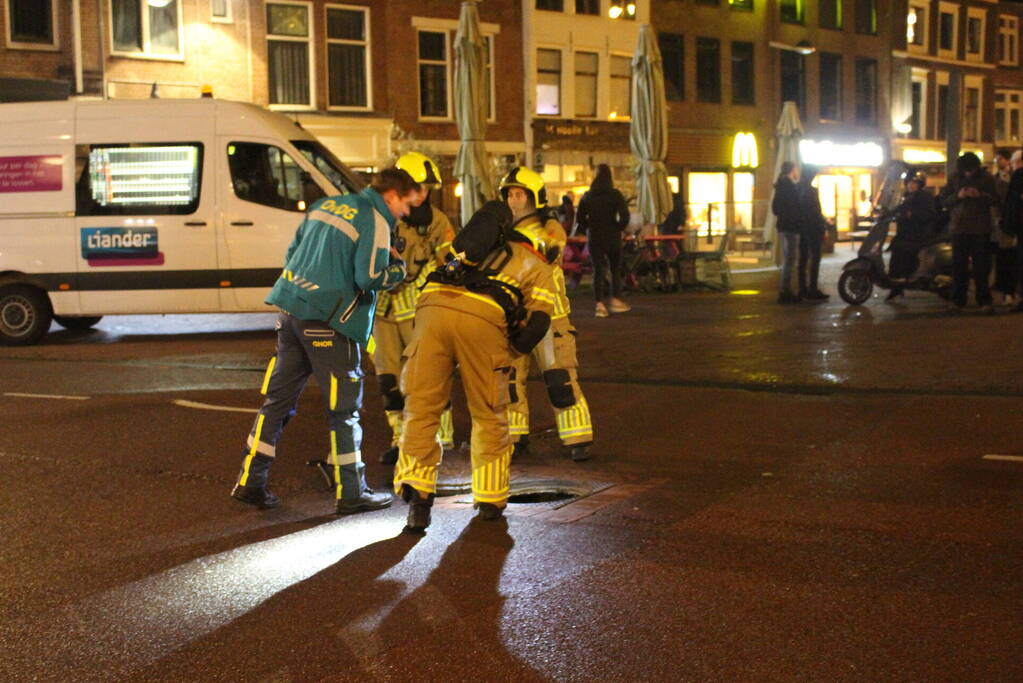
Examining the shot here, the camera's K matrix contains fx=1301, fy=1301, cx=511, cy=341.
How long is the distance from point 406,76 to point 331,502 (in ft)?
88.1

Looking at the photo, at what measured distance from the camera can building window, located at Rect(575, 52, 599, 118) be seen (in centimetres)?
3791

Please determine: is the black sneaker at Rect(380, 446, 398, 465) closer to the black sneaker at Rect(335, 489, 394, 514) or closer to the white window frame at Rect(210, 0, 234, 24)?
the black sneaker at Rect(335, 489, 394, 514)

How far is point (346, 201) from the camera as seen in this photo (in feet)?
21.8

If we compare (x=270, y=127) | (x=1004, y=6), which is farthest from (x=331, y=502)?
(x=1004, y=6)

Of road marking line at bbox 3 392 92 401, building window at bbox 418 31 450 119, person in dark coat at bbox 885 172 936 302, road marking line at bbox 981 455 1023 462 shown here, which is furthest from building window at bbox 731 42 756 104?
road marking line at bbox 981 455 1023 462

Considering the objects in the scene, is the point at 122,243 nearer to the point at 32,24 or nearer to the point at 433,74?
the point at 32,24

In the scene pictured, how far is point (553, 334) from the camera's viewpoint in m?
7.74

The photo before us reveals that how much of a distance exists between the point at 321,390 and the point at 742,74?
126ft

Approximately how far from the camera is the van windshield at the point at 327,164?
15.7 m

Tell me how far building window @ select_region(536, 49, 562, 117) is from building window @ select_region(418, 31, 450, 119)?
149 inches

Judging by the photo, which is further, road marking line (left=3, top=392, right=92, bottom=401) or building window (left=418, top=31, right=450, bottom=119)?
building window (left=418, top=31, right=450, bottom=119)

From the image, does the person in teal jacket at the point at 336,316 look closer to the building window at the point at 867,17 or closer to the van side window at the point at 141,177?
the van side window at the point at 141,177

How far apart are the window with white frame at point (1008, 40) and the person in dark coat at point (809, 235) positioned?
42.1m

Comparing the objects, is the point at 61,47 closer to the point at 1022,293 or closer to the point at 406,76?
the point at 406,76
